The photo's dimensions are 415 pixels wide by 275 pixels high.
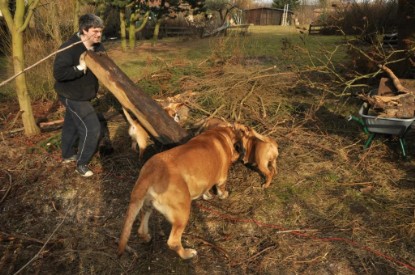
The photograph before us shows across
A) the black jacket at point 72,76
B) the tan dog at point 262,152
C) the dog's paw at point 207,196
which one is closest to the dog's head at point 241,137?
the tan dog at point 262,152

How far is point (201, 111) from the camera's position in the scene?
6945mm

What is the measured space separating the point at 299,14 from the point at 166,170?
53.6 meters

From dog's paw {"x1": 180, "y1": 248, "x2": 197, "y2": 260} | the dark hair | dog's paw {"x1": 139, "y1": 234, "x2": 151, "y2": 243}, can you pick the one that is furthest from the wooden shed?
dog's paw {"x1": 180, "y1": 248, "x2": 197, "y2": 260}

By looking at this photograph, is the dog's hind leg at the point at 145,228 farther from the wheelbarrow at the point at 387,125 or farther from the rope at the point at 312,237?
the wheelbarrow at the point at 387,125

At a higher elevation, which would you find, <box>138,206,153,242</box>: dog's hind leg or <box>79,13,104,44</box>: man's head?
<box>79,13,104,44</box>: man's head

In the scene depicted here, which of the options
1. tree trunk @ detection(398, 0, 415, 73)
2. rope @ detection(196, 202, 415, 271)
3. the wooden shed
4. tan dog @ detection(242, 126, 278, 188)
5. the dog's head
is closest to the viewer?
rope @ detection(196, 202, 415, 271)

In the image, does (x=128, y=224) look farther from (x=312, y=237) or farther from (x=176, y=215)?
(x=312, y=237)

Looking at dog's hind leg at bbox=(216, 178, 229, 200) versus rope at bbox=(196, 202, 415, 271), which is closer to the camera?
rope at bbox=(196, 202, 415, 271)

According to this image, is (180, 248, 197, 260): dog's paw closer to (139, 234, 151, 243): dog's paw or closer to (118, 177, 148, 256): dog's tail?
(139, 234, 151, 243): dog's paw

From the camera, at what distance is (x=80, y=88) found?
4.49 meters

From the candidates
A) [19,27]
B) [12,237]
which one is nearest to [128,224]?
[12,237]

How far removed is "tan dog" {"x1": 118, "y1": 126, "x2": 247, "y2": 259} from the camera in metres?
2.88

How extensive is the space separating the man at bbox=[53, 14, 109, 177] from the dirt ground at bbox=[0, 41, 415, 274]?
0.49 m

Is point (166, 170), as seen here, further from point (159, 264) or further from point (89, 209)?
point (89, 209)
